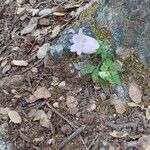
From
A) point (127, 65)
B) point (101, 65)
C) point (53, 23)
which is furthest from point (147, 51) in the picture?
point (53, 23)

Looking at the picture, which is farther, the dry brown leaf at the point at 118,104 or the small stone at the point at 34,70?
the small stone at the point at 34,70

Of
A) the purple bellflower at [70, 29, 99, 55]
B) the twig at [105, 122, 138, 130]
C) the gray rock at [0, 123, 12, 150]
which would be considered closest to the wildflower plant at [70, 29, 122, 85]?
the purple bellflower at [70, 29, 99, 55]

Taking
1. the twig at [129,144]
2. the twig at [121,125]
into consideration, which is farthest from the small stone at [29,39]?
the twig at [129,144]

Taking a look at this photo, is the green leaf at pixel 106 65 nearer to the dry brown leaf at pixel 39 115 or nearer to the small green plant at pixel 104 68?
the small green plant at pixel 104 68

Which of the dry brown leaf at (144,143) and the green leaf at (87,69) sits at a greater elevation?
the green leaf at (87,69)

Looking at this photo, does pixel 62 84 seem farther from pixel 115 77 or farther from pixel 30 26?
pixel 30 26
